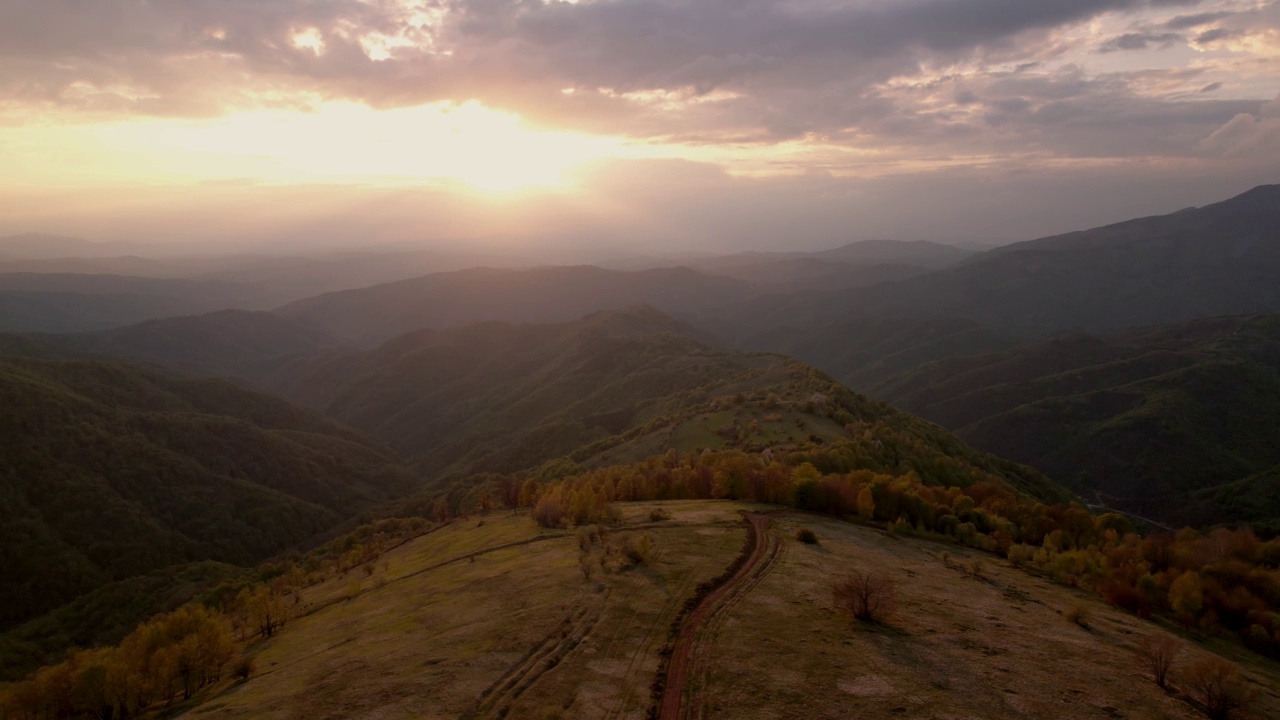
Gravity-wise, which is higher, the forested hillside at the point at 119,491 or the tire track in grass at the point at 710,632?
the tire track in grass at the point at 710,632

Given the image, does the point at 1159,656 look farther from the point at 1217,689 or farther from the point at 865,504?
the point at 865,504

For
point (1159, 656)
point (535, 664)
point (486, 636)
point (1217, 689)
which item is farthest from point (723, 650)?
point (1217, 689)

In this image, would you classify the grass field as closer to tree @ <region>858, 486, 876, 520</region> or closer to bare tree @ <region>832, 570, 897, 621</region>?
bare tree @ <region>832, 570, 897, 621</region>

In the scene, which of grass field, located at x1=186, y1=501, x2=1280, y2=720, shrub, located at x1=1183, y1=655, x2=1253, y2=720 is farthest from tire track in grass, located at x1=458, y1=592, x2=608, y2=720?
shrub, located at x1=1183, y1=655, x2=1253, y2=720

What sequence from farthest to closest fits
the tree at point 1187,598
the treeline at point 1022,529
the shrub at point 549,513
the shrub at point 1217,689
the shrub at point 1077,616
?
the shrub at point 549,513 < the treeline at point 1022,529 < the tree at point 1187,598 < the shrub at point 1077,616 < the shrub at point 1217,689

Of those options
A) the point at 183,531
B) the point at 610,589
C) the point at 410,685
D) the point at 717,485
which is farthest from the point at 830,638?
the point at 183,531

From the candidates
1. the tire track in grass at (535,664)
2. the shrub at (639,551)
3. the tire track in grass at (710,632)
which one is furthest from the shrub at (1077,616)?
the tire track in grass at (535,664)

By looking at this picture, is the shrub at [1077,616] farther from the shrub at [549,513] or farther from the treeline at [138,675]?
the treeline at [138,675]
